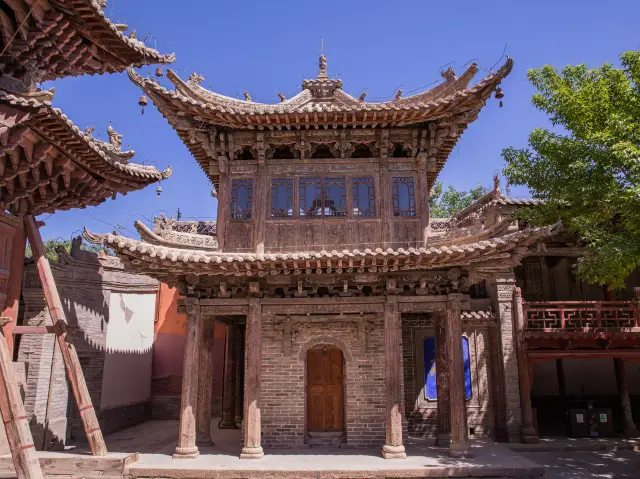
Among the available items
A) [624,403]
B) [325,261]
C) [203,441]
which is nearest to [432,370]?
[624,403]

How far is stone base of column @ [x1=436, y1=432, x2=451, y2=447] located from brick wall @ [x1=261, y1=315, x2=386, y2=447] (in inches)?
60.3

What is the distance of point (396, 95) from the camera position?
43.8 feet

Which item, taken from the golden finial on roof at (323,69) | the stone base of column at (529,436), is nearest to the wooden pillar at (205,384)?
the golden finial on roof at (323,69)

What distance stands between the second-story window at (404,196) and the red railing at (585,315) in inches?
204

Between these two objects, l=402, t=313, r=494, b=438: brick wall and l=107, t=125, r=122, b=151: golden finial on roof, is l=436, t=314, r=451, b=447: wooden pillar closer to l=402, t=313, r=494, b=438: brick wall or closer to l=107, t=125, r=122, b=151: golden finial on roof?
l=402, t=313, r=494, b=438: brick wall

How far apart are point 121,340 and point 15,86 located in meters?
10.9

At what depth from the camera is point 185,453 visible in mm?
10500

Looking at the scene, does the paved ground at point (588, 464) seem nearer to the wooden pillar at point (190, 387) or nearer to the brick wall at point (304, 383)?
the brick wall at point (304, 383)

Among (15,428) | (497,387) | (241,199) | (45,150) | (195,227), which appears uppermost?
(195,227)

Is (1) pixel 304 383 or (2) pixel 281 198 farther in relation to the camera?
(2) pixel 281 198

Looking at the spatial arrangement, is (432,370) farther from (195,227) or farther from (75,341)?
(195,227)

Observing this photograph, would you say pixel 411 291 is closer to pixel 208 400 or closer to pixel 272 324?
pixel 272 324

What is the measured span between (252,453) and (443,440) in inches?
178

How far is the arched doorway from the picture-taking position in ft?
40.4
